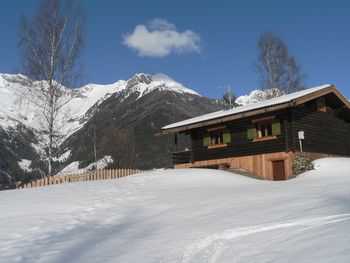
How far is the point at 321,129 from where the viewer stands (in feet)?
85.4

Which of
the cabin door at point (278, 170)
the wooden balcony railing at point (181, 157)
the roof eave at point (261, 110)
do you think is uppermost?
the roof eave at point (261, 110)

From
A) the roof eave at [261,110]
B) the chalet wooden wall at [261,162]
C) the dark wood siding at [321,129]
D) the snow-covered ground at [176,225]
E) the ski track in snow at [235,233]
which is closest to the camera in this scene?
the snow-covered ground at [176,225]

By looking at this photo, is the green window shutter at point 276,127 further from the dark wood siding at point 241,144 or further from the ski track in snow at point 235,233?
the ski track in snow at point 235,233

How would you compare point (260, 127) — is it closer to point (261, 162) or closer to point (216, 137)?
point (261, 162)

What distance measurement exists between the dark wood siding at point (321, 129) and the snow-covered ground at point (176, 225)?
28.5ft

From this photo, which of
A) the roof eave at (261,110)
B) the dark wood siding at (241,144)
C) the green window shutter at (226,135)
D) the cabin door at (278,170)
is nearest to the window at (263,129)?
the dark wood siding at (241,144)

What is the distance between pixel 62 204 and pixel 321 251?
9.91m

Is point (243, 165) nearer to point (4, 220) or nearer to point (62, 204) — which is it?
point (62, 204)

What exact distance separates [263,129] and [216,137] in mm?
3810

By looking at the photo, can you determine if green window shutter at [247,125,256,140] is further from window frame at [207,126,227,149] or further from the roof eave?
window frame at [207,126,227,149]

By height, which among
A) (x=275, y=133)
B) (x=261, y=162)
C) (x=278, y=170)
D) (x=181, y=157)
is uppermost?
(x=275, y=133)

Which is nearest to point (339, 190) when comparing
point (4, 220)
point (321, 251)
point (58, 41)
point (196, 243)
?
point (196, 243)

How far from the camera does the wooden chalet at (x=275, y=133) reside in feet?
77.9

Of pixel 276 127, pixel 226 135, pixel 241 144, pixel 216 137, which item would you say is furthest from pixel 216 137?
pixel 276 127
